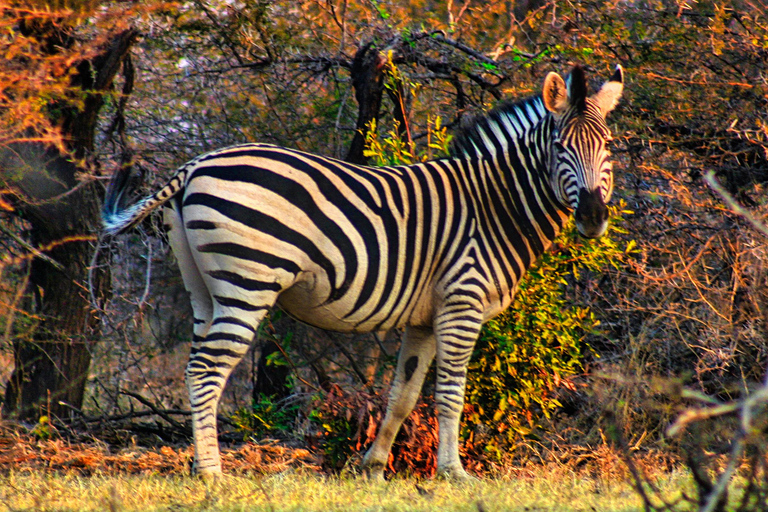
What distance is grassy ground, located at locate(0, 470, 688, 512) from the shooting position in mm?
3941

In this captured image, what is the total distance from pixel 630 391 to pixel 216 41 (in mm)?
5276

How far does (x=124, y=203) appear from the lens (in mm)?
5402

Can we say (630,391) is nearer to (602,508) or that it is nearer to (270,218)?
(602,508)

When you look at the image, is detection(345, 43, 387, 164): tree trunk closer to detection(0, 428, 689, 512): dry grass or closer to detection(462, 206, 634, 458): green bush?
detection(462, 206, 634, 458): green bush

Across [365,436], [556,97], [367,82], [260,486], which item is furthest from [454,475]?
[367,82]

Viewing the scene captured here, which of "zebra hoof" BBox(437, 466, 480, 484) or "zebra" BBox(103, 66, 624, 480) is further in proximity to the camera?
"zebra hoof" BBox(437, 466, 480, 484)

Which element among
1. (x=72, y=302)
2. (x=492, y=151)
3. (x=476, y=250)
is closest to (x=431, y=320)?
(x=476, y=250)

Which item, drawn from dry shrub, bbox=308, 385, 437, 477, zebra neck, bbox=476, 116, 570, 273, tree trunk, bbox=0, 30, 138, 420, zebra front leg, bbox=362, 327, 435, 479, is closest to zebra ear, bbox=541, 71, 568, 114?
zebra neck, bbox=476, 116, 570, 273

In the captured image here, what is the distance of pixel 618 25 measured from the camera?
7.48 m

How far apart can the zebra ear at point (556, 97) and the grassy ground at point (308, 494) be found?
8.38ft

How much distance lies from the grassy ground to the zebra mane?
2377mm

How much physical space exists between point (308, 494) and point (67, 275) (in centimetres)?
388

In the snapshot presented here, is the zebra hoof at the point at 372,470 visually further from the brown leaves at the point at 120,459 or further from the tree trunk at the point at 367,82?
the tree trunk at the point at 367,82

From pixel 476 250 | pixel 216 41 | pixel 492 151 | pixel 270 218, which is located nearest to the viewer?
pixel 270 218
